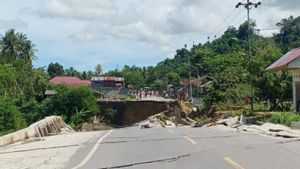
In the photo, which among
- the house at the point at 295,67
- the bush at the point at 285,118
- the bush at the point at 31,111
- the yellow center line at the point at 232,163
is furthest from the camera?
the bush at the point at 31,111

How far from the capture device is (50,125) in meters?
37.0

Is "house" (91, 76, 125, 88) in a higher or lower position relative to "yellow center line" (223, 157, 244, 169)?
higher

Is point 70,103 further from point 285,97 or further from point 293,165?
point 293,165

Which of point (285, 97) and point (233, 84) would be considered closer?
point (285, 97)

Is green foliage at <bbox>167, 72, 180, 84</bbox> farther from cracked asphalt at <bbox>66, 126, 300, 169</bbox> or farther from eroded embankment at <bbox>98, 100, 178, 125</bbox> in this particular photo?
cracked asphalt at <bbox>66, 126, 300, 169</bbox>

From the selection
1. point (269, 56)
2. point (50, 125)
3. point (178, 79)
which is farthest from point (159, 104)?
point (178, 79)

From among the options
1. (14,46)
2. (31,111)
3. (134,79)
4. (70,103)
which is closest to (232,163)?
(70,103)

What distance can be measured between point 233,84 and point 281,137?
4239cm

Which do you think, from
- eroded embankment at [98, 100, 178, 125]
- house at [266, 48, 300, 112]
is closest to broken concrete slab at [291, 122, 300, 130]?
house at [266, 48, 300, 112]

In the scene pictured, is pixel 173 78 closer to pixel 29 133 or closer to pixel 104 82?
pixel 104 82

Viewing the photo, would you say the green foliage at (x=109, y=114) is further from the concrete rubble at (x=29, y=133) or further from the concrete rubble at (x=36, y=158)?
the concrete rubble at (x=36, y=158)

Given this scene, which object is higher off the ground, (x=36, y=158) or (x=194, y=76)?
(x=194, y=76)

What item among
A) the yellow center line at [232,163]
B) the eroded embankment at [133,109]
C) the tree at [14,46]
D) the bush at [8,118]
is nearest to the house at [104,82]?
the tree at [14,46]

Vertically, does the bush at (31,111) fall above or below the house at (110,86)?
below
